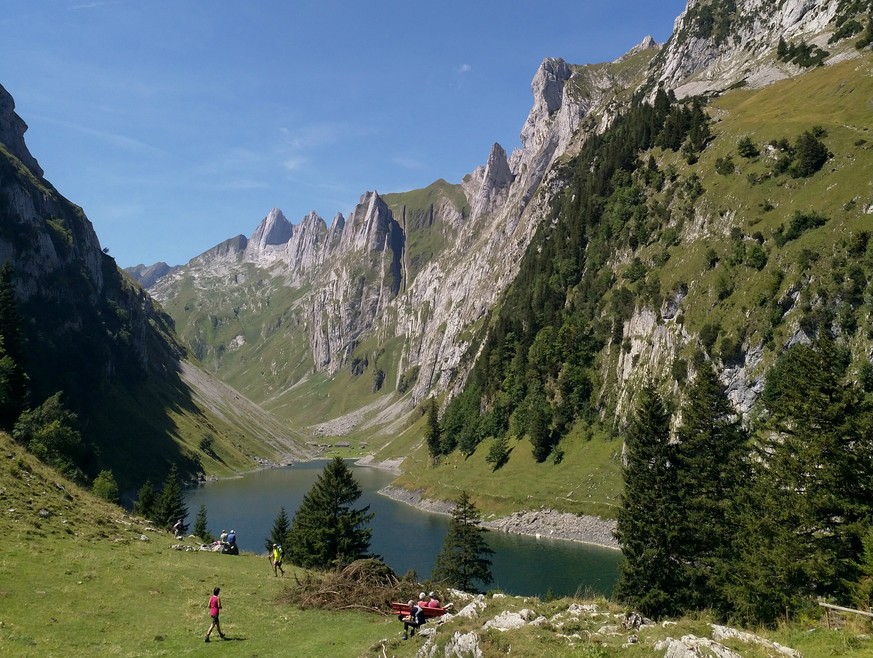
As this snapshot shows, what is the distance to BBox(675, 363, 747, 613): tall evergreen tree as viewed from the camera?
39062mm

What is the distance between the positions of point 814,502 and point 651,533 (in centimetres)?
1357

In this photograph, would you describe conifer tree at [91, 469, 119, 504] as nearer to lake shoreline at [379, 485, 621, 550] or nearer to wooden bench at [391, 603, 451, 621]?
wooden bench at [391, 603, 451, 621]

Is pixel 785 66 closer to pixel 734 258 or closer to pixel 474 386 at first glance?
pixel 734 258

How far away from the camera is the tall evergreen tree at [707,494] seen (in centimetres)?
3906

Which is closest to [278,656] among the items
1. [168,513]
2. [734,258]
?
[168,513]

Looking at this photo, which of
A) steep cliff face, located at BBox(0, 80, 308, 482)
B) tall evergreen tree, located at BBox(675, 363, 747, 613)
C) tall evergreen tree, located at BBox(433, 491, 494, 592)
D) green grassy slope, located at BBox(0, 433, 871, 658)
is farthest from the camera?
steep cliff face, located at BBox(0, 80, 308, 482)

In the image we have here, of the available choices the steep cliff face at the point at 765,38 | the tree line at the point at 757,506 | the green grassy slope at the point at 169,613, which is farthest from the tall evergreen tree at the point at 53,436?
the steep cliff face at the point at 765,38

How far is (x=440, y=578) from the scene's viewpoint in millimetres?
57250

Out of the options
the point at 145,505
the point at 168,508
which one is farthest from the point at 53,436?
the point at 168,508

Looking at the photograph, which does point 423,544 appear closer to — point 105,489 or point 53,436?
point 105,489

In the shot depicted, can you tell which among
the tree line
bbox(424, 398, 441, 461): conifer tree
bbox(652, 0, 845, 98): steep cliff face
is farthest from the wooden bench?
bbox(652, 0, 845, 98): steep cliff face

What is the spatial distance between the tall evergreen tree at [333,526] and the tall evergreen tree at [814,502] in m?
30.7

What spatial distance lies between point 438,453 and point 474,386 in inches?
1085

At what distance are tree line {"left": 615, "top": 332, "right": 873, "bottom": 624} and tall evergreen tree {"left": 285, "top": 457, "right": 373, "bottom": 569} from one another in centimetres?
2332
